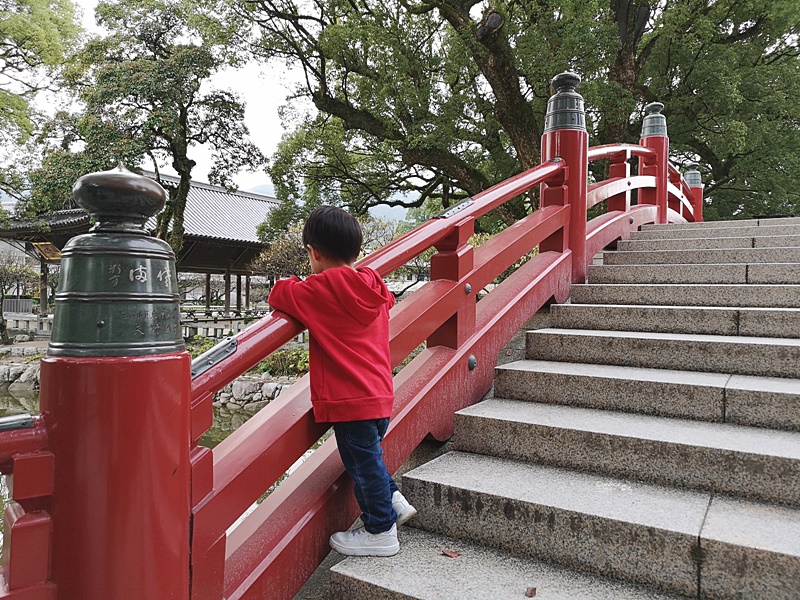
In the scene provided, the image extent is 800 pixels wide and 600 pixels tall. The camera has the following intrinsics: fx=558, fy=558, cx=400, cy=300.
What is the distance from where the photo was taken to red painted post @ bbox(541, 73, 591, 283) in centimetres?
394

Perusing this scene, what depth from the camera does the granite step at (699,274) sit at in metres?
3.72

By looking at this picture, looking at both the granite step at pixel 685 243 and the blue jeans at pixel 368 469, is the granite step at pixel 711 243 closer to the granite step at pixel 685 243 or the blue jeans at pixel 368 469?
the granite step at pixel 685 243

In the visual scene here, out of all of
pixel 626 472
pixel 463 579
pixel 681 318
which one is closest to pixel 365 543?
pixel 463 579

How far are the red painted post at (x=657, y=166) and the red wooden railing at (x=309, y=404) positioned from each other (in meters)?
2.55

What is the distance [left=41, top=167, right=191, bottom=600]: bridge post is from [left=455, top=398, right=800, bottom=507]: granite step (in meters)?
1.59

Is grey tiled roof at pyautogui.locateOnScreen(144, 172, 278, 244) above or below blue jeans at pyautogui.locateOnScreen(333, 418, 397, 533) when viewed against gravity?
above

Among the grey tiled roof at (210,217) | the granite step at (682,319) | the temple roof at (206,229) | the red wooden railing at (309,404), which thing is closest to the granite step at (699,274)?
the red wooden railing at (309,404)

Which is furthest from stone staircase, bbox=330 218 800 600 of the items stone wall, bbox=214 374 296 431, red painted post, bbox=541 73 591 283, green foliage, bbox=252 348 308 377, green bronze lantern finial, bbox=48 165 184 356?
green foliage, bbox=252 348 308 377

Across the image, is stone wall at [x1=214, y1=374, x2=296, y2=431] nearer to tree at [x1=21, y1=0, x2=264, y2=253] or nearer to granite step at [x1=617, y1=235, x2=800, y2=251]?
tree at [x1=21, y1=0, x2=264, y2=253]

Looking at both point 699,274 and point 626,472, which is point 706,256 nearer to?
point 699,274

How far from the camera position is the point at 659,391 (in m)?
2.60

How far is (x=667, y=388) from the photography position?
2.59 metres

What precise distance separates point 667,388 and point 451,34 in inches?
400

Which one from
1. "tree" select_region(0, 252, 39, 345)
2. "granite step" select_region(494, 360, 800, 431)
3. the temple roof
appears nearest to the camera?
"granite step" select_region(494, 360, 800, 431)
